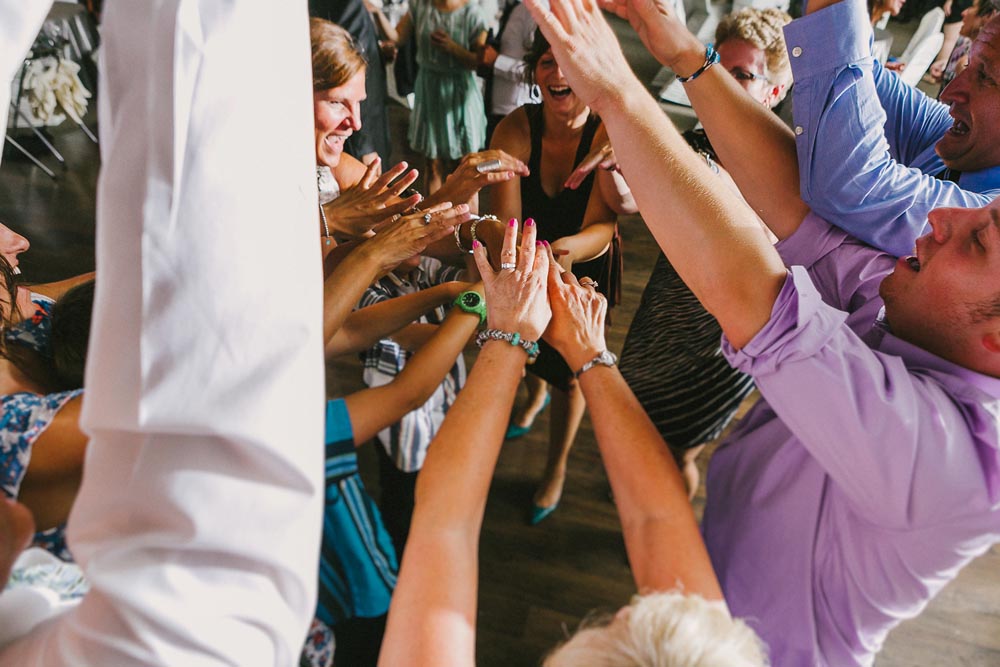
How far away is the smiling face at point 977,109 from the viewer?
90 cm

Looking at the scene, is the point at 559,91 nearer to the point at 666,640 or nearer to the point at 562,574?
the point at 666,640

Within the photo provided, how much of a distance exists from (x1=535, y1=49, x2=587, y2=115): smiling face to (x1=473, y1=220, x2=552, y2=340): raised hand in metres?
0.81

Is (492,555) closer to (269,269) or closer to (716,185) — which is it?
(716,185)

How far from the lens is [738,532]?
873 mm

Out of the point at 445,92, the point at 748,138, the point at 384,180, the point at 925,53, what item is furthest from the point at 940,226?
the point at 925,53

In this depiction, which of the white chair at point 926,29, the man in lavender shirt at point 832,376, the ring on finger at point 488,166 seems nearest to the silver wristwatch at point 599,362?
the man in lavender shirt at point 832,376

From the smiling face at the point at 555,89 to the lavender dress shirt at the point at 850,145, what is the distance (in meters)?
0.80

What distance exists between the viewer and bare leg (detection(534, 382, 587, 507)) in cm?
187

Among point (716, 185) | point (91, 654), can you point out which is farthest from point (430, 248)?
point (91, 654)

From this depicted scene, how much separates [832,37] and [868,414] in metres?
0.54

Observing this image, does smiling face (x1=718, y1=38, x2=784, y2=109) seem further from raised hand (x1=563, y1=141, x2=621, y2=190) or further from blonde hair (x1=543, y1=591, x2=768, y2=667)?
blonde hair (x1=543, y1=591, x2=768, y2=667)

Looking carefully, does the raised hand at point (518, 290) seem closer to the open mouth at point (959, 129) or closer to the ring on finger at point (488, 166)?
the ring on finger at point (488, 166)

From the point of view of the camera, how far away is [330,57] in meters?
1.27

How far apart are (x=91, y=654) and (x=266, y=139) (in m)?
0.33
